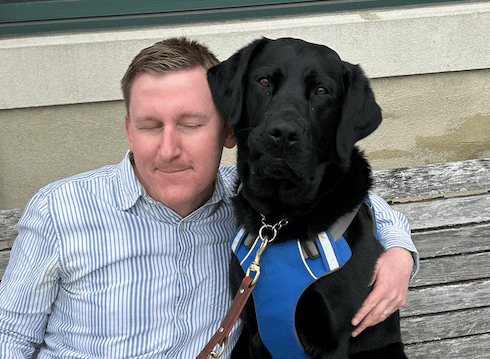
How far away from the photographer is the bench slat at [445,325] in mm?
2164

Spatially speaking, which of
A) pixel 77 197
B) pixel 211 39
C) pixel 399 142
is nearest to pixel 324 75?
pixel 77 197

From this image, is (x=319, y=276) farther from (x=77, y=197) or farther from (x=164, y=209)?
(x=77, y=197)

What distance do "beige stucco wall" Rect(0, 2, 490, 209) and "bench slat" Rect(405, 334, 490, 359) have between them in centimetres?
118

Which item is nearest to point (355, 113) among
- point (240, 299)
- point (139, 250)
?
point (240, 299)

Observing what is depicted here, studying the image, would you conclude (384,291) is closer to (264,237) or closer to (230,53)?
(264,237)

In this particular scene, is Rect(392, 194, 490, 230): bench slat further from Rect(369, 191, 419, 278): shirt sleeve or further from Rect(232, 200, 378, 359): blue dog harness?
Rect(232, 200, 378, 359): blue dog harness

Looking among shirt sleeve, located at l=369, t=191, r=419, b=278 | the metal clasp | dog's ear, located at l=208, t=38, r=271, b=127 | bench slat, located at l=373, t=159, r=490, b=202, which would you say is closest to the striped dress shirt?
the metal clasp

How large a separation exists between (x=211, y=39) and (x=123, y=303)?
5.11ft

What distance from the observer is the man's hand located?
1.58 metres

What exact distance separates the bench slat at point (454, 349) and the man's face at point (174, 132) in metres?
1.30

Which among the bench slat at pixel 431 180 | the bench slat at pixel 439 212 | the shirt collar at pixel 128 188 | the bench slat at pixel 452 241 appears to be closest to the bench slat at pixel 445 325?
the bench slat at pixel 452 241

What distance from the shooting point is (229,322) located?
148 centimetres

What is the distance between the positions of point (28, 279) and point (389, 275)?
3.86 ft

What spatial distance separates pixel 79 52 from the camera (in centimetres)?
257
